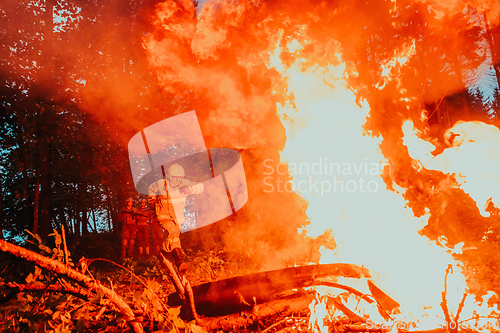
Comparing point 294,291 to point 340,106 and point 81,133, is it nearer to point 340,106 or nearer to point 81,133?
point 340,106

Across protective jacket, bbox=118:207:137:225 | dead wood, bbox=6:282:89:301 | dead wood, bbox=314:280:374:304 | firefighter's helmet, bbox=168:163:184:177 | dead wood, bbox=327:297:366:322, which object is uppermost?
protective jacket, bbox=118:207:137:225

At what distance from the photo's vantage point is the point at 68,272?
84.8 inches

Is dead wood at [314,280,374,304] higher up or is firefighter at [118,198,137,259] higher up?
firefighter at [118,198,137,259]

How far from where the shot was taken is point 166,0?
615 cm

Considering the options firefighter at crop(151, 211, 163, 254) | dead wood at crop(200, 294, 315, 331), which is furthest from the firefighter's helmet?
dead wood at crop(200, 294, 315, 331)

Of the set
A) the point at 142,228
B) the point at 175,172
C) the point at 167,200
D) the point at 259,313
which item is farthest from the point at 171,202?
the point at 142,228

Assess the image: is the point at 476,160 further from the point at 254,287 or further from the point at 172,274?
the point at 172,274

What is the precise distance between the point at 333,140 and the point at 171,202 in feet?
12.0

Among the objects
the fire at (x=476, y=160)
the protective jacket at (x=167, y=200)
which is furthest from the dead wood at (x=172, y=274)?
the fire at (x=476, y=160)

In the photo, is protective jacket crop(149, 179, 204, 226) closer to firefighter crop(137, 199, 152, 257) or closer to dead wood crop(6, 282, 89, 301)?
dead wood crop(6, 282, 89, 301)

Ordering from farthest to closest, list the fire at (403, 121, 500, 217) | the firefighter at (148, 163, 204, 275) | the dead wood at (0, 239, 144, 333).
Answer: the firefighter at (148, 163, 204, 275)
the fire at (403, 121, 500, 217)
the dead wood at (0, 239, 144, 333)

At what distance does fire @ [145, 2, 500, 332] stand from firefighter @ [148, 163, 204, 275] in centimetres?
241

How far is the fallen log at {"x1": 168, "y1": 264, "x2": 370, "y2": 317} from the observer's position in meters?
3.69

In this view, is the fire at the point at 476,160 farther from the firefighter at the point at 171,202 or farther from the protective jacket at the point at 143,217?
the protective jacket at the point at 143,217
